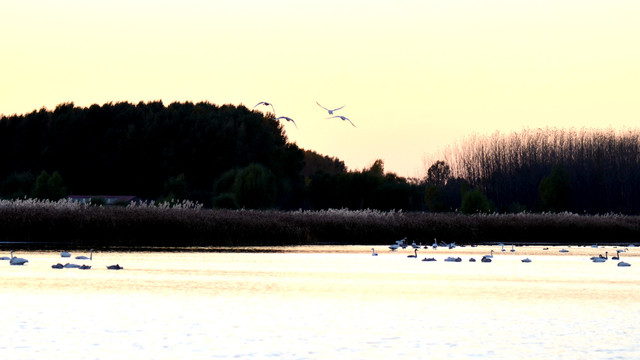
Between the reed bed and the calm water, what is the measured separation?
248 inches

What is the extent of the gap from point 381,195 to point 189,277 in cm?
6634

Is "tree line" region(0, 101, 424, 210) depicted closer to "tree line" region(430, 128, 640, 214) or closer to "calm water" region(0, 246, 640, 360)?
"tree line" region(430, 128, 640, 214)

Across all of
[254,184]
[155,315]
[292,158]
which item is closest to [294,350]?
[155,315]

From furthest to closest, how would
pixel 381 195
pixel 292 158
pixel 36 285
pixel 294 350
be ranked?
pixel 292 158 → pixel 381 195 → pixel 36 285 → pixel 294 350

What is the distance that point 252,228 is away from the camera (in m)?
41.2

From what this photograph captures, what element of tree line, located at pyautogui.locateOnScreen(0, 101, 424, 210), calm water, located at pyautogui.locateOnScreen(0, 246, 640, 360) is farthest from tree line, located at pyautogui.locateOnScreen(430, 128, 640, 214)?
calm water, located at pyautogui.locateOnScreen(0, 246, 640, 360)

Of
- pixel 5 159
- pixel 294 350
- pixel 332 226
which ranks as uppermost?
pixel 5 159

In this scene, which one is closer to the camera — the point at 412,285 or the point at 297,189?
the point at 412,285

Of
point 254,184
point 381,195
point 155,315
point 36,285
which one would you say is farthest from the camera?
point 381,195

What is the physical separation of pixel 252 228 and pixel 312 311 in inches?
912

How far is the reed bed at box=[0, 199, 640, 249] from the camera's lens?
121ft

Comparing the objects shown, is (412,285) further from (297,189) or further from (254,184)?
(297,189)

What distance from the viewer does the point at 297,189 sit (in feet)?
310

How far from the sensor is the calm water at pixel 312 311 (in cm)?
1371
